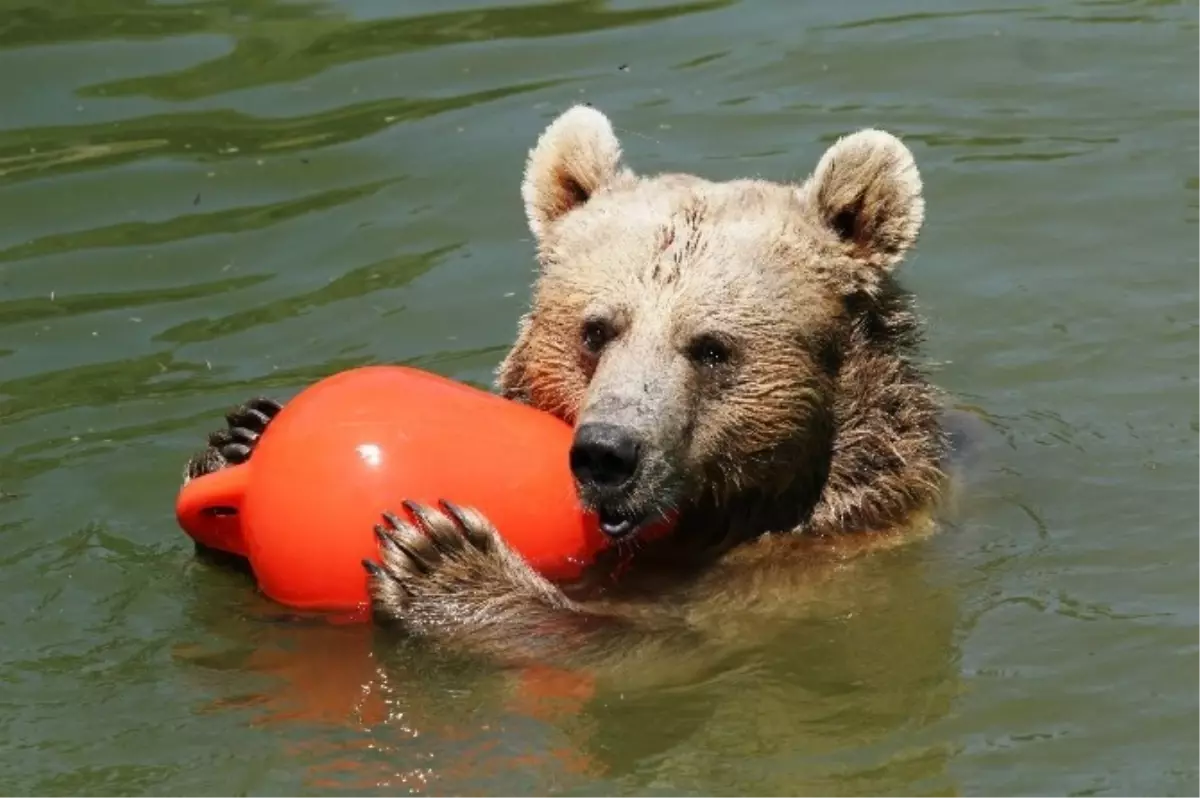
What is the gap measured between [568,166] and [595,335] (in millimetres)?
991

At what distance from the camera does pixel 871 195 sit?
28.4ft

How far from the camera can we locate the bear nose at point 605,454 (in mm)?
7562

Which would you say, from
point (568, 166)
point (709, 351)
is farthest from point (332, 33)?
point (709, 351)

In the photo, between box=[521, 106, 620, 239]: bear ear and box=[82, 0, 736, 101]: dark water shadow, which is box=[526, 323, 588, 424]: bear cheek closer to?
box=[521, 106, 620, 239]: bear ear

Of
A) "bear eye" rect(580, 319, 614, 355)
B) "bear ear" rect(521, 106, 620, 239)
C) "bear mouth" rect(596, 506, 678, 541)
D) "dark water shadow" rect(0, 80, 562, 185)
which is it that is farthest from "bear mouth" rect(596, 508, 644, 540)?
"dark water shadow" rect(0, 80, 562, 185)

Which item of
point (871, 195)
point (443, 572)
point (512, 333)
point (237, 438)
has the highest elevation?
point (871, 195)

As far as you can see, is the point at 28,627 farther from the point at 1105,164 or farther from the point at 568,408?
the point at 1105,164

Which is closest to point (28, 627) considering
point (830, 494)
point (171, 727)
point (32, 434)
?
point (171, 727)

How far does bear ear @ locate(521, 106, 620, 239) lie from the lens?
896 cm

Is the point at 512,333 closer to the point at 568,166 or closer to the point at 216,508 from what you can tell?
the point at 568,166

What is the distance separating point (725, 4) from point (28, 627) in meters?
8.08

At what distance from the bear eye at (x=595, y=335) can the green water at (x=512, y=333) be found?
47.3 inches

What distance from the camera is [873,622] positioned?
855 cm

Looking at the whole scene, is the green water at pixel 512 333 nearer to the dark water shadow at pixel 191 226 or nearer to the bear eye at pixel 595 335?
the dark water shadow at pixel 191 226
